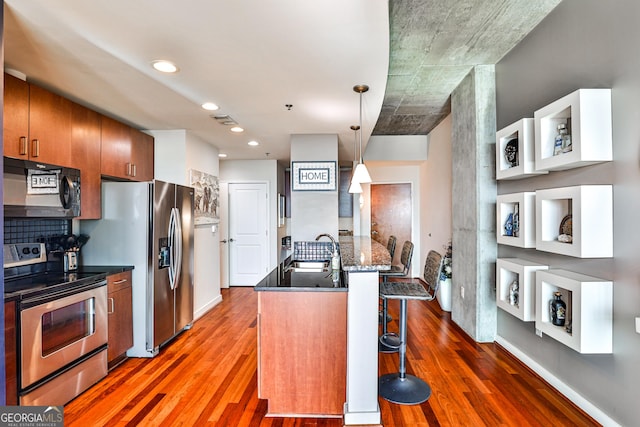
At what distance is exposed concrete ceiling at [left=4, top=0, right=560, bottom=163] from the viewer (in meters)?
1.76

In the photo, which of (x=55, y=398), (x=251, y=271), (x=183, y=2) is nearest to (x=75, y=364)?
(x=55, y=398)

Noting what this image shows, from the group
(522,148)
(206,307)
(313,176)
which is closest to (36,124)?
(313,176)

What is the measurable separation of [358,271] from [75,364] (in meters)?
2.16

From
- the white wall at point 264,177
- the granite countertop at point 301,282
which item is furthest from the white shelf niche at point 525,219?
the white wall at point 264,177

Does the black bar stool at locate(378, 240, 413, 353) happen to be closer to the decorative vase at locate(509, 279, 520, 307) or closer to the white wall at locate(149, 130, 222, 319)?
the decorative vase at locate(509, 279, 520, 307)

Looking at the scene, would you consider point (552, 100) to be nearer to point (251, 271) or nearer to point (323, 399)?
point (323, 399)

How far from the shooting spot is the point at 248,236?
6.17m

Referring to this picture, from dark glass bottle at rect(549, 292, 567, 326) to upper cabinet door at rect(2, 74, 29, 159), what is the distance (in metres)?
3.80

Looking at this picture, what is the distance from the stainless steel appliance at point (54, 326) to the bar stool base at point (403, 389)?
223 cm

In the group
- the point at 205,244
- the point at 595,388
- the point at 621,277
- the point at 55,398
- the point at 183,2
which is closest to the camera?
the point at 183,2

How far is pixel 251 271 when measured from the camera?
6.16 metres

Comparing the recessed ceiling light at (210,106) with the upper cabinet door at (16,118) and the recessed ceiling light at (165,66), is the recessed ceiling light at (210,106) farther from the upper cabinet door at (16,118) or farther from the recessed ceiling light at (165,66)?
the upper cabinet door at (16,118)

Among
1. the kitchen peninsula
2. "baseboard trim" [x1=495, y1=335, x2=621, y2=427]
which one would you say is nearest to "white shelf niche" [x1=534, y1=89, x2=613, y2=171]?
the kitchen peninsula

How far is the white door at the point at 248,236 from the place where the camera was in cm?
615
